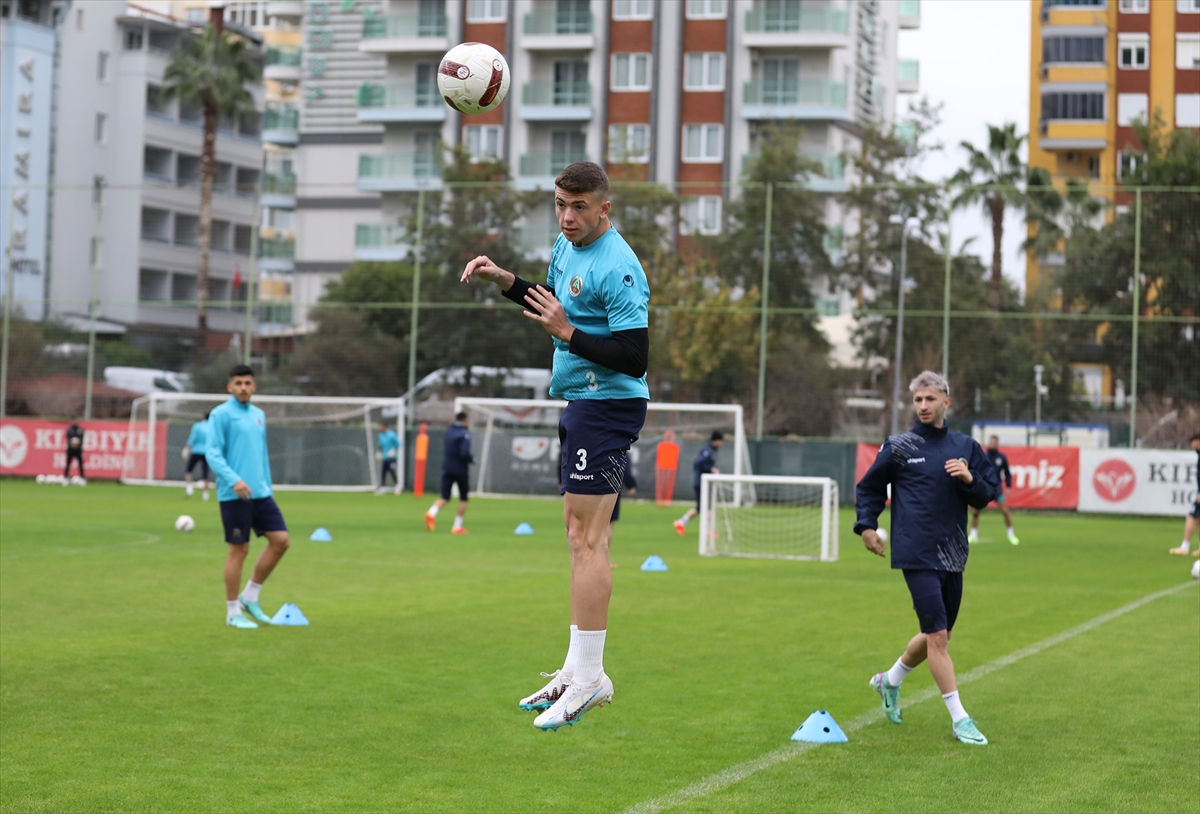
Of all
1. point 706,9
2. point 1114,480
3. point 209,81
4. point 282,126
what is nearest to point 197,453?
point 1114,480

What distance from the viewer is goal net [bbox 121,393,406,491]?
41062 mm

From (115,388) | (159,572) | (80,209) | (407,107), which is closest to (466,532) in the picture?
(159,572)

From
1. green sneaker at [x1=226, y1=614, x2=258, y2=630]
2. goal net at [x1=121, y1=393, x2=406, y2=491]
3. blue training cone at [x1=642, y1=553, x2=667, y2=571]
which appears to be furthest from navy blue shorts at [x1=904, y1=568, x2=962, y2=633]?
goal net at [x1=121, y1=393, x2=406, y2=491]

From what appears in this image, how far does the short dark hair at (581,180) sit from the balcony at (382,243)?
39.3 meters

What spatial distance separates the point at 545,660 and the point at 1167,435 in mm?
28294

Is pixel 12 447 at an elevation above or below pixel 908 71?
below

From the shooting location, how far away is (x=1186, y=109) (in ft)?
239

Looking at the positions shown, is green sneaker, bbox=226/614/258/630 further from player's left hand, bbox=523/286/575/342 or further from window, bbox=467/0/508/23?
window, bbox=467/0/508/23

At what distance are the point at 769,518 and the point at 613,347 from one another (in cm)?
2328

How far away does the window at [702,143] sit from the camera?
63.1 meters

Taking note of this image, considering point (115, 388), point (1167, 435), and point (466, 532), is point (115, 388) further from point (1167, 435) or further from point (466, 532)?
point (1167, 435)

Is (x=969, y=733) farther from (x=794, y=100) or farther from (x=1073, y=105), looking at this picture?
(x=1073, y=105)

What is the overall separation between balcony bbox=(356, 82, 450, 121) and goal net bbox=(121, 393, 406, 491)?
28459 millimetres

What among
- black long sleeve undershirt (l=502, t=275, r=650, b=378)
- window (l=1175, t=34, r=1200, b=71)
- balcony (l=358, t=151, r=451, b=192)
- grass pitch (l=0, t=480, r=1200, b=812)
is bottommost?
grass pitch (l=0, t=480, r=1200, b=812)
